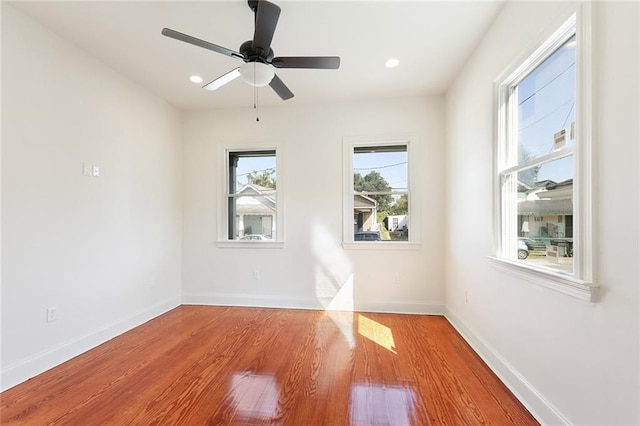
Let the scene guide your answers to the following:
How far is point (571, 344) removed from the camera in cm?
143

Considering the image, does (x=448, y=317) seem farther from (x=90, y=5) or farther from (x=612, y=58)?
(x=90, y=5)

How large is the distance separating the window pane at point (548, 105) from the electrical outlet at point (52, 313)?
3869 millimetres

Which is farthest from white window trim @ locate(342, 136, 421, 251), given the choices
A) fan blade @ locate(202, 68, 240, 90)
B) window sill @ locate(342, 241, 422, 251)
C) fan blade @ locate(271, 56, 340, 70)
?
fan blade @ locate(202, 68, 240, 90)

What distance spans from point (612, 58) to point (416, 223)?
2513 mm

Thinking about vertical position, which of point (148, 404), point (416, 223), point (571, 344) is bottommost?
point (148, 404)

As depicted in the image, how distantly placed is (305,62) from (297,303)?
2901 mm

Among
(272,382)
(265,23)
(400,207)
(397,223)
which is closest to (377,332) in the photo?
(272,382)

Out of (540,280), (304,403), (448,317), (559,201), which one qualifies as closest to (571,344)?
(540,280)

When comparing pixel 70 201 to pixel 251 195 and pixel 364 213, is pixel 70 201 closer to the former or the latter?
pixel 251 195

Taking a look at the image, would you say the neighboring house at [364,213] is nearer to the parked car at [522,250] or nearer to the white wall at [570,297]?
the white wall at [570,297]

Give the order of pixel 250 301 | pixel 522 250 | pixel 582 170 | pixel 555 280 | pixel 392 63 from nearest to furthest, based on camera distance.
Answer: pixel 582 170
pixel 555 280
pixel 522 250
pixel 392 63
pixel 250 301

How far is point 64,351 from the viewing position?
2.37m

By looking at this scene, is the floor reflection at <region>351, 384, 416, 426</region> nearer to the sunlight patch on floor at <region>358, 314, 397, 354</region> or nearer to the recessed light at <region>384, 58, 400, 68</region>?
the sunlight patch on floor at <region>358, 314, 397, 354</region>

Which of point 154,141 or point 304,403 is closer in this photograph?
point 304,403
